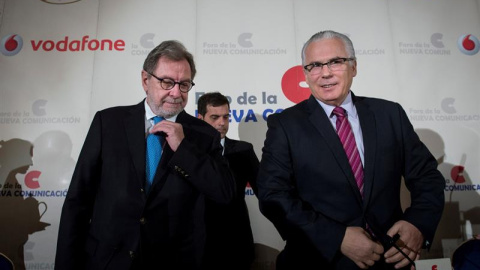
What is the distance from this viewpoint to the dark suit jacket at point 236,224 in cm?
230

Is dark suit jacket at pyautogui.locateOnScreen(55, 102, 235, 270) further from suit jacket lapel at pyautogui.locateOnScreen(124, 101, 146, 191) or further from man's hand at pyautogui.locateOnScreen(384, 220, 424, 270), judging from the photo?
man's hand at pyautogui.locateOnScreen(384, 220, 424, 270)

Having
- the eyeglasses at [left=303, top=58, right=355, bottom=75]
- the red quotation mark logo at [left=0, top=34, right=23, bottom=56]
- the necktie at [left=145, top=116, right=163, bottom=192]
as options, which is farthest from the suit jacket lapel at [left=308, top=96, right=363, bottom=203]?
the red quotation mark logo at [left=0, top=34, right=23, bottom=56]

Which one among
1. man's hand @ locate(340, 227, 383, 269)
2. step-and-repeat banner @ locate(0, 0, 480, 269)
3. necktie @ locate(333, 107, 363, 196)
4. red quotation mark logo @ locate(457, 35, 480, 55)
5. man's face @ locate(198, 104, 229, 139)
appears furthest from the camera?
red quotation mark logo @ locate(457, 35, 480, 55)

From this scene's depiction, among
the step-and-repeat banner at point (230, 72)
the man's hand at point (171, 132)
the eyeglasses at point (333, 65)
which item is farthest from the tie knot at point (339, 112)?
the step-and-repeat banner at point (230, 72)

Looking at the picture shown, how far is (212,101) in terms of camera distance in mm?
2863

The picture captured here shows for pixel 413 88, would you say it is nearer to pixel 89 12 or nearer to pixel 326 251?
pixel 326 251

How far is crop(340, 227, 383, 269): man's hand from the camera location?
3.59ft

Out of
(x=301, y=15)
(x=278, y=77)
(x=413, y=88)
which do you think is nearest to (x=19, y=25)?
(x=278, y=77)

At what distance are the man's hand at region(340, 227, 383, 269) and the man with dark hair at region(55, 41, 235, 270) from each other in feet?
1.86

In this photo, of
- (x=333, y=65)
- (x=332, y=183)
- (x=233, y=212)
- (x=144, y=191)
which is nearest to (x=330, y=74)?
(x=333, y=65)

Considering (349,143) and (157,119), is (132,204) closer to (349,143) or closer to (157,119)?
(157,119)

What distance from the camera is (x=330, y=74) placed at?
4.65 feet

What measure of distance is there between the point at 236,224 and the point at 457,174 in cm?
280

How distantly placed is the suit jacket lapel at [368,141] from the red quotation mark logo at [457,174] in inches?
110
